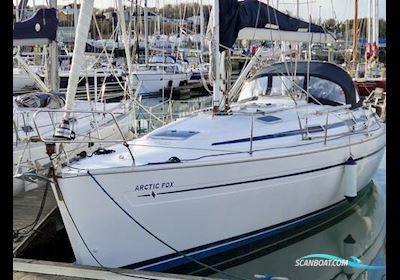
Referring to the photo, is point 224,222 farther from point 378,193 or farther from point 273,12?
point 378,193

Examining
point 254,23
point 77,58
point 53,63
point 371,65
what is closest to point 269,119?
point 254,23

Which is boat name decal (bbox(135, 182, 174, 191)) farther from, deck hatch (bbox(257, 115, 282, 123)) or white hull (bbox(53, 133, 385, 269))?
deck hatch (bbox(257, 115, 282, 123))

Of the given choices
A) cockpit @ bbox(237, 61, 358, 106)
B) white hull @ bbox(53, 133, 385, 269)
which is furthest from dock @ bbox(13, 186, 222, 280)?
cockpit @ bbox(237, 61, 358, 106)

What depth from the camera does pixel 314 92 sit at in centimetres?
865

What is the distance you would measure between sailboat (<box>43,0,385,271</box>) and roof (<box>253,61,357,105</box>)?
27 mm

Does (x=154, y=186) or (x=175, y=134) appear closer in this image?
(x=154, y=186)

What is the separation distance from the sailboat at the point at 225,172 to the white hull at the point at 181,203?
0.01 metres

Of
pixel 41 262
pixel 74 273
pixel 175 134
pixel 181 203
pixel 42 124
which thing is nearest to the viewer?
pixel 74 273

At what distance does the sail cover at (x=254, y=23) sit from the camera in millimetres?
7422

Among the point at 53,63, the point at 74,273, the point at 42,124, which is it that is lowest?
the point at 74,273

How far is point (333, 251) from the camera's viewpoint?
6.91 meters

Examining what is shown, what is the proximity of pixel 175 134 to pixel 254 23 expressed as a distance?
7.71 feet

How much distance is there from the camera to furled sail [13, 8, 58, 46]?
27.7 feet

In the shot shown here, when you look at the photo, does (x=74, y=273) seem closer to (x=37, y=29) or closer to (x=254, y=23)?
(x=254, y=23)
